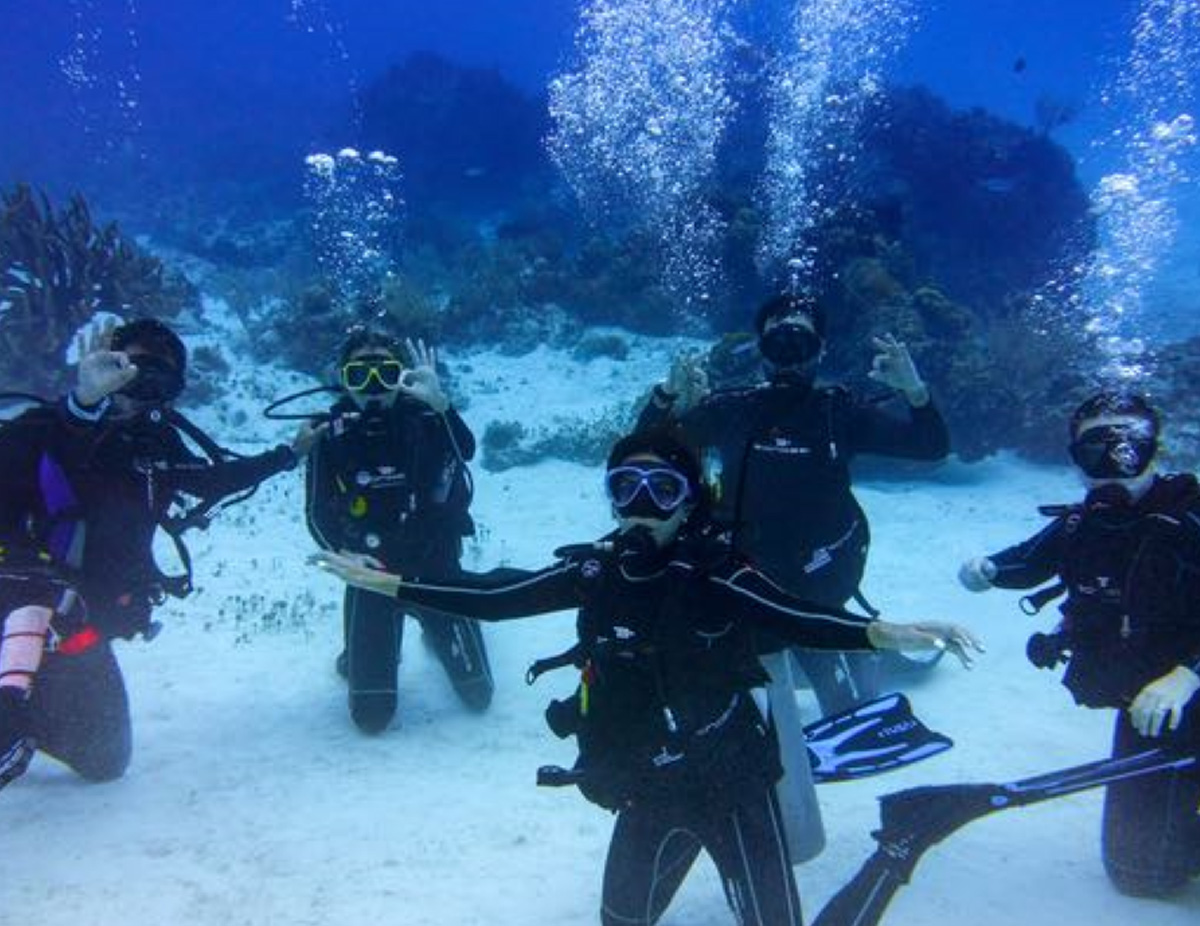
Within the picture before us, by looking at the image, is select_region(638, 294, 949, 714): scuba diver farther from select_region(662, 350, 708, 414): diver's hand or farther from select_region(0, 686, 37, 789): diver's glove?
select_region(0, 686, 37, 789): diver's glove

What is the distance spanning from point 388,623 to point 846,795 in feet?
12.8

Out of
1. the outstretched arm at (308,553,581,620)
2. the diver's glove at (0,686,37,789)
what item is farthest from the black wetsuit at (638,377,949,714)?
the diver's glove at (0,686,37,789)

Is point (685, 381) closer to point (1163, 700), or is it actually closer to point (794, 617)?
point (794, 617)

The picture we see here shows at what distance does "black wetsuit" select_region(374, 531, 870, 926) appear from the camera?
12.3 ft

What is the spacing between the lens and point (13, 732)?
4512 millimetres

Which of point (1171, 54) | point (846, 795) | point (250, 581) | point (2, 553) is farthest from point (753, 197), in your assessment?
point (1171, 54)

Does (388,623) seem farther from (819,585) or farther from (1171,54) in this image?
(1171,54)

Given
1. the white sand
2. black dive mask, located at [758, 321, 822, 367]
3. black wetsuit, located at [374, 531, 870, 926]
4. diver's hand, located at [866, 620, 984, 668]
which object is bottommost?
the white sand

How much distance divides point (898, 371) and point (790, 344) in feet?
2.65

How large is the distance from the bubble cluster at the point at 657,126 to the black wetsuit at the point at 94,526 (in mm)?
14693

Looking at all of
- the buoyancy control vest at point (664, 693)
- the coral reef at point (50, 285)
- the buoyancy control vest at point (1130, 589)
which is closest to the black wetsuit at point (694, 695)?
the buoyancy control vest at point (664, 693)

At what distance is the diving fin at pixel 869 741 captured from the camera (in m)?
5.66

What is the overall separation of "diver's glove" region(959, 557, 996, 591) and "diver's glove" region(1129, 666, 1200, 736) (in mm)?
1101

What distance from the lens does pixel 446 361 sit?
1822cm
